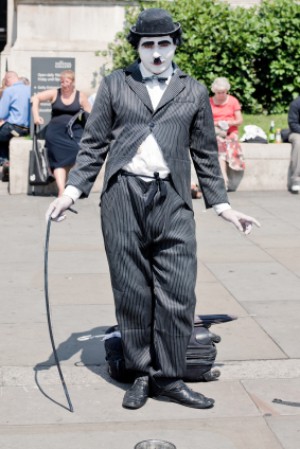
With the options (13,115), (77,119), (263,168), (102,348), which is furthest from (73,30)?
(102,348)

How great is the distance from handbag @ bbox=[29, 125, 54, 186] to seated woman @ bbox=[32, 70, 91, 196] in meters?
0.08

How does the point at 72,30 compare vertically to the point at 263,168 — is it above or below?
above

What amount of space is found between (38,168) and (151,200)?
6657 millimetres

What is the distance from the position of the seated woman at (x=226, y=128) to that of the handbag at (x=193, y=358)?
261 inches

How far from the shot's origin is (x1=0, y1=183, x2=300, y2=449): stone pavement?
4.84 meters

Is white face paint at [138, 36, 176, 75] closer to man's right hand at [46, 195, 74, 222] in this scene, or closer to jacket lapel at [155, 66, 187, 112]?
jacket lapel at [155, 66, 187, 112]

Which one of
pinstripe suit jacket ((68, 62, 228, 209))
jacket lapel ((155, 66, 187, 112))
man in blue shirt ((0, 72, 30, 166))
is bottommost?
man in blue shirt ((0, 72, 30, 166))

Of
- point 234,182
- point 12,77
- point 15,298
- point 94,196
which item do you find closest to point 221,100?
point 234,182

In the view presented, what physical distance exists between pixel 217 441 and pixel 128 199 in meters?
1.31

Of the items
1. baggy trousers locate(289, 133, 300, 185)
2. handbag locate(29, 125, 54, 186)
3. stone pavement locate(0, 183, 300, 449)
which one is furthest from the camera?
baggy trousers locate(289, 133, 300, 185)

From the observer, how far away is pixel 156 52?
5191 millimetres

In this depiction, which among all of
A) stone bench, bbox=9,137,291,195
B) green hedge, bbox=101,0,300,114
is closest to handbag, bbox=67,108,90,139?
stone bench, bbox=9,137,291,195

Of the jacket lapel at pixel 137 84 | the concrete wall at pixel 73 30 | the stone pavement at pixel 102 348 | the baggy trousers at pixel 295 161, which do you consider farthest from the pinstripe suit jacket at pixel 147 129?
the concrete wall at pixel 73 30

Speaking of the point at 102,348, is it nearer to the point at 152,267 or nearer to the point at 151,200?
the point at 152,267
